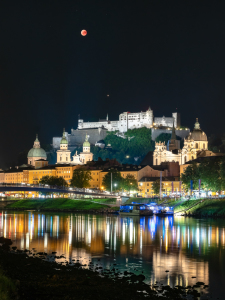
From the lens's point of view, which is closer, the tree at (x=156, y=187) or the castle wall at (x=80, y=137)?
the tree at (x=156, y=187)

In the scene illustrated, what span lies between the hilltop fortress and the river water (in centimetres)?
10459

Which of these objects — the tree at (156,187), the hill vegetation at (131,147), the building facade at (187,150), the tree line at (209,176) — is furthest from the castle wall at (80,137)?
the tree line at (209,176)

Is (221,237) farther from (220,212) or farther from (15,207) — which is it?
(15,207)

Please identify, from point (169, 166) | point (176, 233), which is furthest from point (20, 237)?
point (169, 166)

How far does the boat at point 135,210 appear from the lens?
7038 cm

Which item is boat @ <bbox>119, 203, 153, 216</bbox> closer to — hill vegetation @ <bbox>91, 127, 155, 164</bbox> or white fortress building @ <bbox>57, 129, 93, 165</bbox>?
white fortress building @ <bbox>57, 129, 93, 165</bbox>

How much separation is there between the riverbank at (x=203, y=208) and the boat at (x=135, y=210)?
3775 millimetres

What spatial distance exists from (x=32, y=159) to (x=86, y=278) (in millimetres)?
134503

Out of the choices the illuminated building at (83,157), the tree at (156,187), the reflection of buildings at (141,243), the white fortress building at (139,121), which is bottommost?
the reflection of buildings at (141,243)

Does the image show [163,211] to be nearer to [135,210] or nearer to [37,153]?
[135,210]

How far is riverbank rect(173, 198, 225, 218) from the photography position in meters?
63.0

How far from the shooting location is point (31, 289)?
19719mm

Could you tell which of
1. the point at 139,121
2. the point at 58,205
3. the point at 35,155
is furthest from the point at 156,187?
the point at 35,155

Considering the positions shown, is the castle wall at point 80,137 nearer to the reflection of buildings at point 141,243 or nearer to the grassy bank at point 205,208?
the grassy bank at point 205,208
